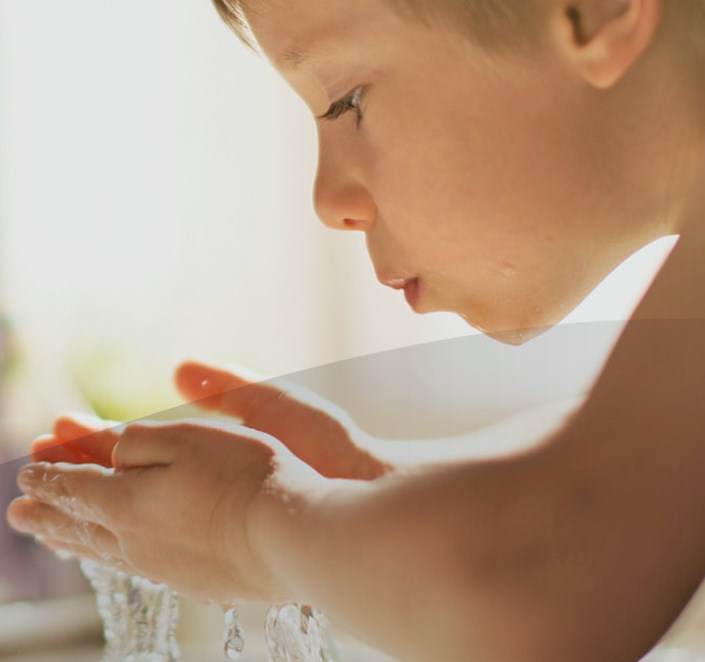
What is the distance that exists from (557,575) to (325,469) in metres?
0.08

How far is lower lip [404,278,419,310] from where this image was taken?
34 cm

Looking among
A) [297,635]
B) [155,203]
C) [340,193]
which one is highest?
[155,203]

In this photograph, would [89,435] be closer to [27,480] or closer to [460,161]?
[27,480]

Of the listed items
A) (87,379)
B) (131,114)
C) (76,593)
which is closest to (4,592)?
(76,593)

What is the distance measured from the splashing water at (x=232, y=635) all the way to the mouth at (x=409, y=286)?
0.43 ft

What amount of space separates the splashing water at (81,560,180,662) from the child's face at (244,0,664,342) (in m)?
0.13

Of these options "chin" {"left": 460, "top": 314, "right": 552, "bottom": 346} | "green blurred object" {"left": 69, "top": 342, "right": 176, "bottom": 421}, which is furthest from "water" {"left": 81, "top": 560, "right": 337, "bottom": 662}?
"green blurred object" {"left": 69, "top": 342, "right": 176, "bottom": 421}

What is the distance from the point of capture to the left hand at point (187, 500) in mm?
227

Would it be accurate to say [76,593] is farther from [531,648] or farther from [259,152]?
[259,152]

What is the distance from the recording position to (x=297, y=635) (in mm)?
258

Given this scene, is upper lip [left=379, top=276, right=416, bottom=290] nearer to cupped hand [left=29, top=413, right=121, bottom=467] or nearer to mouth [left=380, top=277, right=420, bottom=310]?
mouth [left=380, top=277, right=420, bottom=310]

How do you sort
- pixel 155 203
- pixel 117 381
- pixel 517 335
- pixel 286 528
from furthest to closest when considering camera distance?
pixel 155 203 < pixel 117 381 < pixel 517 335 < pixel 286 528

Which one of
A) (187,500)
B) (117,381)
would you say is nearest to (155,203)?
(117,381)

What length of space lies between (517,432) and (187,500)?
0.08m
